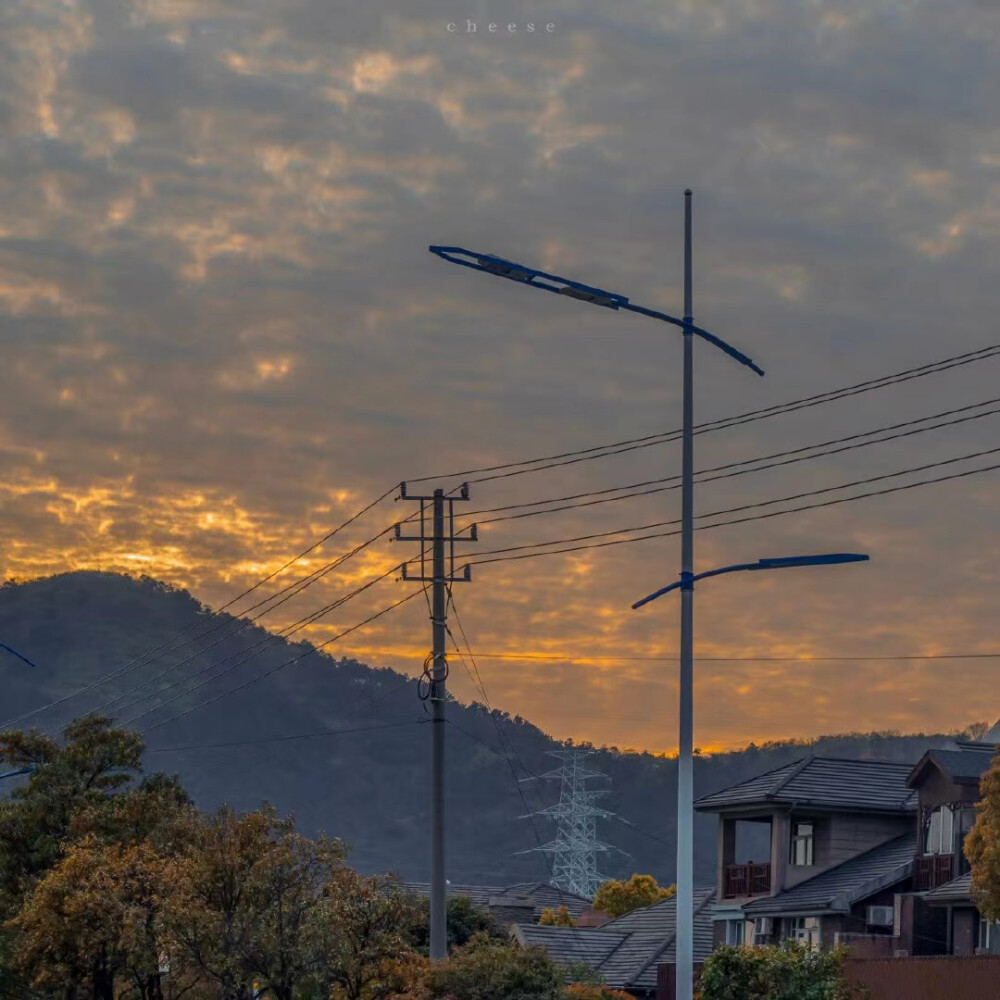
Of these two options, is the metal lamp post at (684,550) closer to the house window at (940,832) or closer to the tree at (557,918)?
the house window at (940,832)

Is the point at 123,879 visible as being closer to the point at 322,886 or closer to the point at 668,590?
the point at 322,886

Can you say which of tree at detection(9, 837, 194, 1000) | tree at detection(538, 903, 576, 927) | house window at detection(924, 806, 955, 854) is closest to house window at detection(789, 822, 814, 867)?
house window at detection(924, 806, 955, 854)

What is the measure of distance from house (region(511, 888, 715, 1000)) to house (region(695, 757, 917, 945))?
2.93 m

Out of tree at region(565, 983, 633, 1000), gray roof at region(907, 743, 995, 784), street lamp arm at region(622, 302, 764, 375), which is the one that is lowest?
tree at region(565, 983, 633, 1000)

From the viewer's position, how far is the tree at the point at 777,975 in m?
40.5

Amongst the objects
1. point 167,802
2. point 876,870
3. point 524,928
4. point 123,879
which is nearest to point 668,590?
point 123,879

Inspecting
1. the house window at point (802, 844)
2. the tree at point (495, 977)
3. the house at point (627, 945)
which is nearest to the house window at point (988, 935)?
the house window at point (802, 844)

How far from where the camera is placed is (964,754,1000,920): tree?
154 ft

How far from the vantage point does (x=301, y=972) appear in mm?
39000

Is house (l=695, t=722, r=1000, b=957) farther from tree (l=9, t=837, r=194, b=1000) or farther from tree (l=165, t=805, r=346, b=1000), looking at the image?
tree (l=165, t=805, r=346, b=1000)

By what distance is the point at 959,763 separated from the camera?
6131cm

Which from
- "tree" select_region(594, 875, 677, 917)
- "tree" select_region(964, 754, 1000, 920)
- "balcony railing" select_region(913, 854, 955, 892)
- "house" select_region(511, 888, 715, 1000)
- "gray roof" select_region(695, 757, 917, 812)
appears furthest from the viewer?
"tree" select_region(594, 875, 677, 917)

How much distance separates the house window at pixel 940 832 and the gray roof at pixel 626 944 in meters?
11.4

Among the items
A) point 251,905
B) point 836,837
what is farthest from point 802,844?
point 251,905
